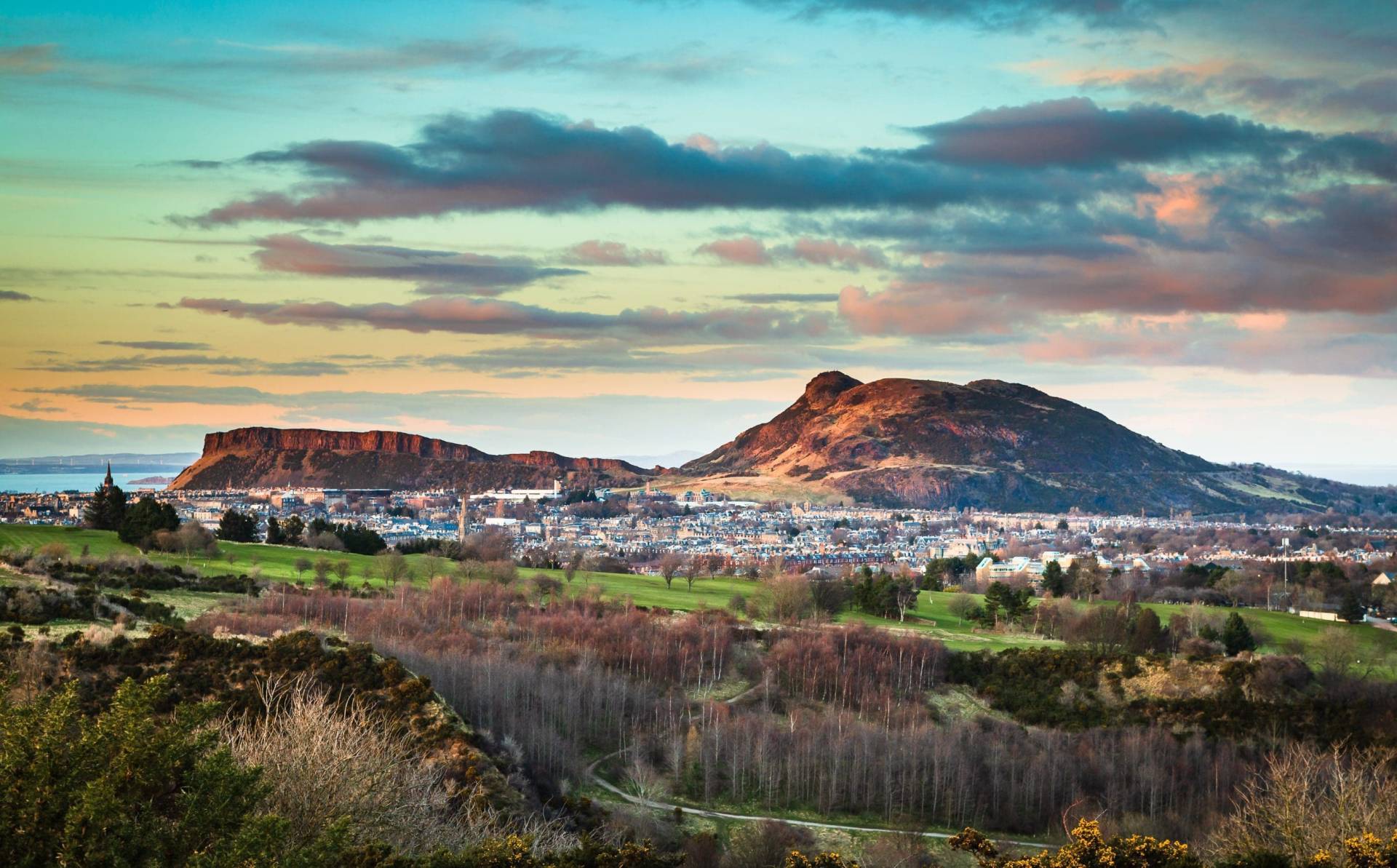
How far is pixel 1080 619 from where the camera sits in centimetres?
6944

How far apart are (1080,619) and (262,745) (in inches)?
2229

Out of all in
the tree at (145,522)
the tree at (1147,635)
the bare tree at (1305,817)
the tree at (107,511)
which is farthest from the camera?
the tree at (107,511)

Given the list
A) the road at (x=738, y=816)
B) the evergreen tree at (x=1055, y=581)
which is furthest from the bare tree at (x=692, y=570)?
the road at (x=738, y=816)

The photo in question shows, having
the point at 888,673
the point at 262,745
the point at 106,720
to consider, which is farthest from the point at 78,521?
the point at 106,720

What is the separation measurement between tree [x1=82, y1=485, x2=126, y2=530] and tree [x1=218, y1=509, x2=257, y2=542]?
6.80 m

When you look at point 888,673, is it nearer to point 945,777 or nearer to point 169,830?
point 945,777

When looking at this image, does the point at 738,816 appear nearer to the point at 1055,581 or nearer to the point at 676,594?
the point at 676,594

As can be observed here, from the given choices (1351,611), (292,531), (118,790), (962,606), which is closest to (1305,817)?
(118,790)

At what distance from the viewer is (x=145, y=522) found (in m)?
73.0

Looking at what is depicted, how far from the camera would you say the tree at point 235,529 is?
85.2m

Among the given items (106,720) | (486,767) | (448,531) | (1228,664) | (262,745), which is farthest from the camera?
(448,531)

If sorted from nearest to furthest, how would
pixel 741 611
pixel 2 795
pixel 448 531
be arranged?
pixel 2 795 < pixel 741 611 < pixel 448 531

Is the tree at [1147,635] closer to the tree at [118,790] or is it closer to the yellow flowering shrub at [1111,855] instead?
the yellow flowering shrub at [1111,855]

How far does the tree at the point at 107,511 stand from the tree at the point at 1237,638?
215 feet
